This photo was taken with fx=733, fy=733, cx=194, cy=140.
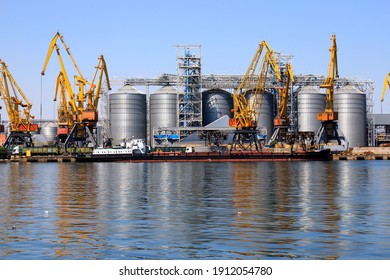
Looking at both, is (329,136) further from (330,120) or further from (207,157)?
(207,157)

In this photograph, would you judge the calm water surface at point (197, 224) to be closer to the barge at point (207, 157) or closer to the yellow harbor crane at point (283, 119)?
the barge at point (207, 157)

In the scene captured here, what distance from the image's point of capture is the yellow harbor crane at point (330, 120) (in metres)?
185

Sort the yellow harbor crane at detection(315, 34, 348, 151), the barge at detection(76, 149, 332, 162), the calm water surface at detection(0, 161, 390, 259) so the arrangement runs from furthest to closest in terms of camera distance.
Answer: the yellow harbor crane at detection(315, 34, 348, 151) < the barge at detection(76, 149, 332, 162) < the calm water surface at detection(0, 161, 390, 259)

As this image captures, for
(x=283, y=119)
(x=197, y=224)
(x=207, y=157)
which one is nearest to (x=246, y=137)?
(x=283, y=119)

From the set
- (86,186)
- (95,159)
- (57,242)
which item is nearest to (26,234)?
(57,242)

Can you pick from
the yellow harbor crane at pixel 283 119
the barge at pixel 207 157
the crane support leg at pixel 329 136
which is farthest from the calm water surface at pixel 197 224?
the yellow harbor crane at pixel 283 119

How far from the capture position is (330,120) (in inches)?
7372

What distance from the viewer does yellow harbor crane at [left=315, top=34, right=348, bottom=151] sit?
185m

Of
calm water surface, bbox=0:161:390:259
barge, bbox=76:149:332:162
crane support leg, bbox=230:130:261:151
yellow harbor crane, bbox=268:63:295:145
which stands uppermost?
yellow harbor crane, bbox=268:63:295:145

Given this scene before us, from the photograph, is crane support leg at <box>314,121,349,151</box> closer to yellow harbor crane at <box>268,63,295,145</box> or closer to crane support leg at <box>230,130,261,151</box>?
yellow harbor crane at <box>268,63,295,145</box>

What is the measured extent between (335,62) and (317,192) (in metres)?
125

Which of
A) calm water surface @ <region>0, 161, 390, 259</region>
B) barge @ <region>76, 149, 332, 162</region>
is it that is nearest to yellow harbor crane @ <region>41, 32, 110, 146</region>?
barge @ <region>76, 149, 332, 162</region>

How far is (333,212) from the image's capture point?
154ft
